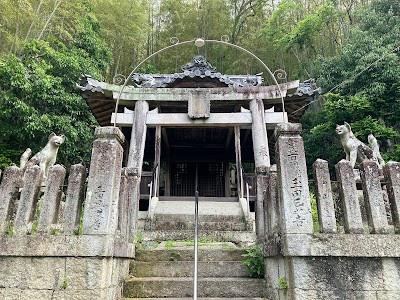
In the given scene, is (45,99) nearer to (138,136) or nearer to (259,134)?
(138,136)

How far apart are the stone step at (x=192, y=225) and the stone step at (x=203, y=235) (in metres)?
0.35

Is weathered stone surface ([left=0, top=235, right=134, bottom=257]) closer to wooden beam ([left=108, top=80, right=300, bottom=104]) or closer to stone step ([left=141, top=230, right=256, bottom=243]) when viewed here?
stone step ([left=141, top=230, right=256, bottom=243])

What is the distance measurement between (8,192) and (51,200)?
0.66 meters

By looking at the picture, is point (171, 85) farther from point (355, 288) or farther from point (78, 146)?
point (355, 288)

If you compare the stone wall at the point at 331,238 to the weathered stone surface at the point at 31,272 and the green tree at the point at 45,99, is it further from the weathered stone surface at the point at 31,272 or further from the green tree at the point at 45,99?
the green tree at the point at 45,99

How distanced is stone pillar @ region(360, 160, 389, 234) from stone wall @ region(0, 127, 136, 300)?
2.70m

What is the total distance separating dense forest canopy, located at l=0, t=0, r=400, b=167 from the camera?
12008 millimetres

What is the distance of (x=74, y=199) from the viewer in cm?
333

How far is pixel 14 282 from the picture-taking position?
3.12 meters

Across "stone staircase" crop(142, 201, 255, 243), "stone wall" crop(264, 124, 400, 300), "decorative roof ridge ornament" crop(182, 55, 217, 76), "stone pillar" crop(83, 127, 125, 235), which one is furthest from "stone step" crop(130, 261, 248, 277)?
"decorative roof ridge ornament" crop(182, 55, 217, 76)

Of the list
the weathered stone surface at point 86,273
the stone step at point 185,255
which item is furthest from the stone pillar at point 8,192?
the stone step at point 185,255

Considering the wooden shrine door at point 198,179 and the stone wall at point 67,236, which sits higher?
the wooden shrine door at point 198,179

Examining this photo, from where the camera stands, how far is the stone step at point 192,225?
23.6 ft

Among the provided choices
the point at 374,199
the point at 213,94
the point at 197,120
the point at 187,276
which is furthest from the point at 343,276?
the point at 213,94
